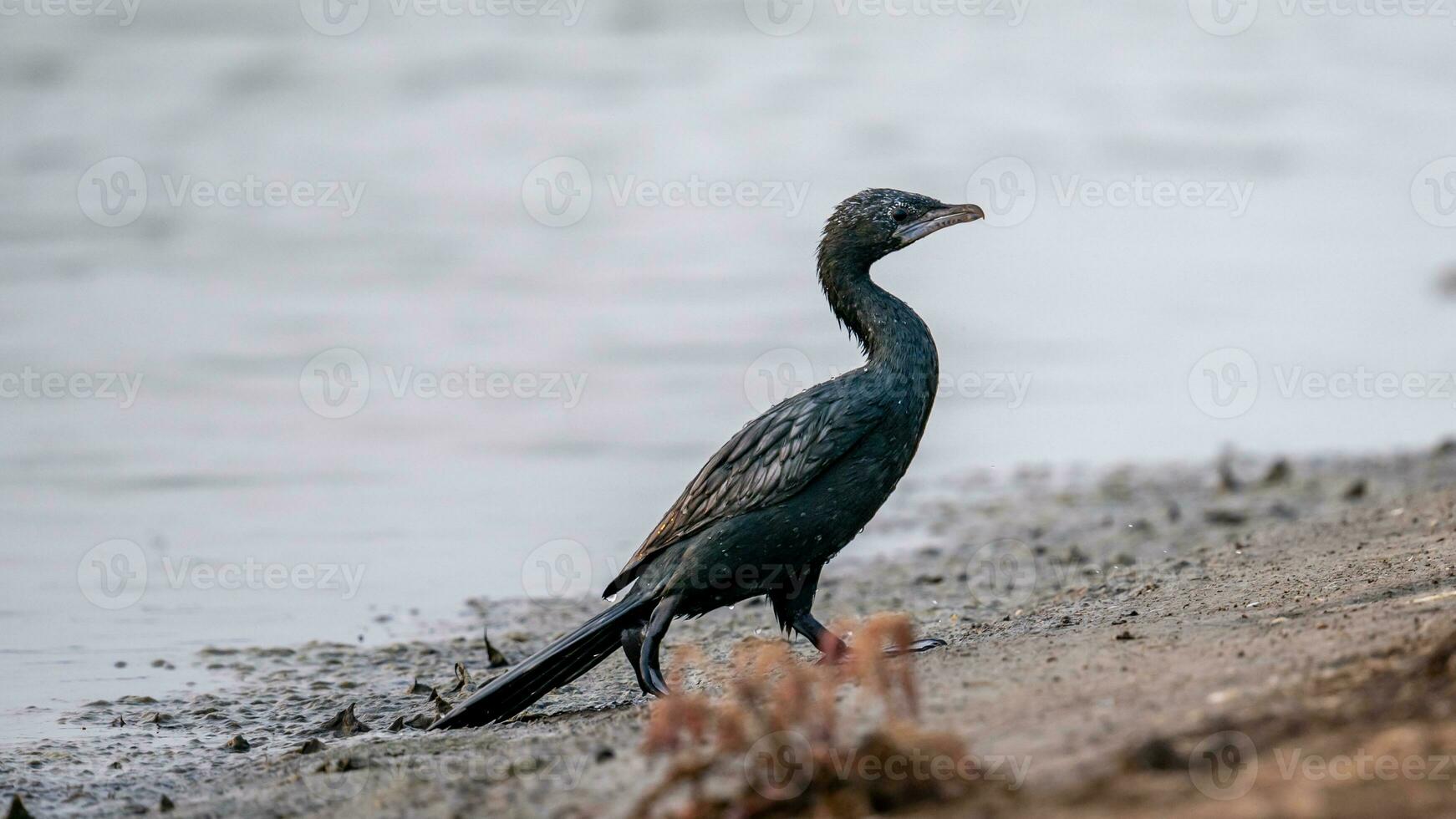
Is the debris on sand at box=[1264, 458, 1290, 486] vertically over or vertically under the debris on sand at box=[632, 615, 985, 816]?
over

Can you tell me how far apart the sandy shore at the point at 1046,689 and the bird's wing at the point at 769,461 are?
642 millimetres

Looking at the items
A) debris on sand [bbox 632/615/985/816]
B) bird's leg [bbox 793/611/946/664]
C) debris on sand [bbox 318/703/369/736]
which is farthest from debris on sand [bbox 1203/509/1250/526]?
debris on sand [bbox 632/615/985/816]

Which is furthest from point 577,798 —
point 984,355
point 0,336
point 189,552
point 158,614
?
point 0,336

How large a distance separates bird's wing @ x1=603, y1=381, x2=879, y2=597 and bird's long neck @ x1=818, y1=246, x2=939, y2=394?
32 cm

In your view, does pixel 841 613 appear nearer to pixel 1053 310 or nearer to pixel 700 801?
pixel 700 801

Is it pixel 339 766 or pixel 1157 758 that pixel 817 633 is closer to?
pixel 339 766

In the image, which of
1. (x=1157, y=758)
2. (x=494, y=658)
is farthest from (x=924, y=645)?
(x=1157, y=758)

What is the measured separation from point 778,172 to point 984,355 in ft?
20.4

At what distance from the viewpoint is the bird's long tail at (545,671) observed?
721 cm

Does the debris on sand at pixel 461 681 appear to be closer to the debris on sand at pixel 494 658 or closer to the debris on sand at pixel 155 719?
the debris on sand at pixel 494 658

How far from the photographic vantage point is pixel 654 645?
7238mm

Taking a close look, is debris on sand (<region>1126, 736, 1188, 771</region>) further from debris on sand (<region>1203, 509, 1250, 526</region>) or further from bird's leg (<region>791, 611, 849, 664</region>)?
debris on sand (<region>1203, 509, 1250, 526</region>)

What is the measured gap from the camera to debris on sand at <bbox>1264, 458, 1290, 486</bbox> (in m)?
12.3

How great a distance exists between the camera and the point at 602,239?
19.8 metres
